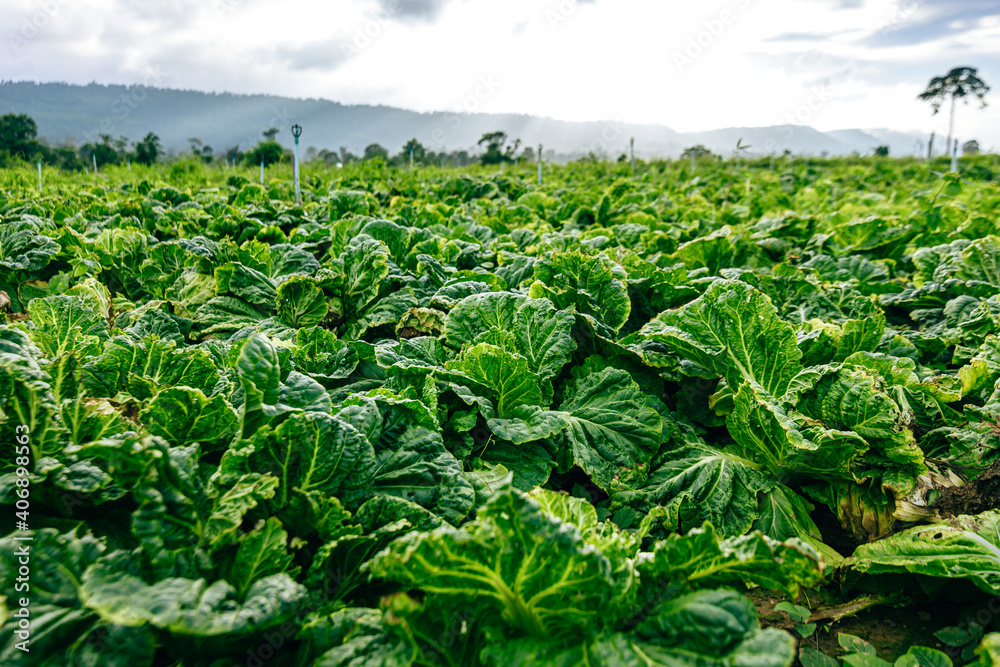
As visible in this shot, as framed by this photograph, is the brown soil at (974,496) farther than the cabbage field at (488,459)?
Yes

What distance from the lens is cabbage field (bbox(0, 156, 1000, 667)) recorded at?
53.2 inches

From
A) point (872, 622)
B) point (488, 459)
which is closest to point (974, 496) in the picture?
point (872, 622)

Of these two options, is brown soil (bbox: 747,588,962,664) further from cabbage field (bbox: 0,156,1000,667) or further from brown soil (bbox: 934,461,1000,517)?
brown soil (bbox: 934,461,1000,517)

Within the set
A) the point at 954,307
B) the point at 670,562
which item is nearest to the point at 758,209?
the point at 954,307

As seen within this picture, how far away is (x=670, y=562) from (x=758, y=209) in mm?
7155

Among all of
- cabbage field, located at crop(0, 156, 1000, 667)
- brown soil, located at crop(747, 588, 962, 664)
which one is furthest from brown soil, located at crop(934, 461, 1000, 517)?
brown soil, located at crop(747, 588, 962, 664)

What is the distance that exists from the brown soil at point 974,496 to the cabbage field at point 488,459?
11 mm

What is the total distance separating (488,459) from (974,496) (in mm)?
2032

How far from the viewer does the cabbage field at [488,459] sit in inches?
53.2

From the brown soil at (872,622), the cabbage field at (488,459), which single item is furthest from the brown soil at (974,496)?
the brown soil at (872,622)

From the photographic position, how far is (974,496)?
2.34 meters

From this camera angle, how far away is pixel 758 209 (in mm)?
7582

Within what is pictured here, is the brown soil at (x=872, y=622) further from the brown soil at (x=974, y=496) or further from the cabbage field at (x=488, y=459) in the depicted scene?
the brown soil at (x=974, y=496)

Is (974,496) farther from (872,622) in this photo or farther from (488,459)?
(488,459)
